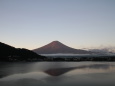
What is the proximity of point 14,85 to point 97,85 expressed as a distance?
21.4ft

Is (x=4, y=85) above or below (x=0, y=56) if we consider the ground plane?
below

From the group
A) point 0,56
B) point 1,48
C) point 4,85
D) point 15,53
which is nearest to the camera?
point 4,85

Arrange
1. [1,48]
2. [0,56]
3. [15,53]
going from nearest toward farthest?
1. [0,56]
2. [1,48]
3. [15,53]

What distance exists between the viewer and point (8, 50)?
68.2 meters

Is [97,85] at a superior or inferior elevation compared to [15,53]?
inferior

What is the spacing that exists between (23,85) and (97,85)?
5805 mm

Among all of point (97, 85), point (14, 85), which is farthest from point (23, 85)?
point (97, 85)

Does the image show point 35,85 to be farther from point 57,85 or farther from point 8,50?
point 8,50

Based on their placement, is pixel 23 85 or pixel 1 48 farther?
Answer: pixel 1 48

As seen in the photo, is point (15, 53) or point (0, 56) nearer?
point (0, 56)

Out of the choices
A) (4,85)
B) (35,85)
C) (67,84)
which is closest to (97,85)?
(67,84)

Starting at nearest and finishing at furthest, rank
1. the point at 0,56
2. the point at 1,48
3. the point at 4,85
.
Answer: the point at 4,85, the point at 0,56, the point at 1,48

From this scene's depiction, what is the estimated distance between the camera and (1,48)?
65.0 meters

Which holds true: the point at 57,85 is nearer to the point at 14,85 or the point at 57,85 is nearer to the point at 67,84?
the point at 67,84
